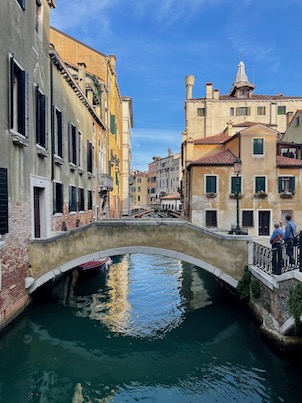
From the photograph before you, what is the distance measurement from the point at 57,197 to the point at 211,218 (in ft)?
36.4

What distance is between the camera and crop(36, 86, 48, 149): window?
33.6 feet

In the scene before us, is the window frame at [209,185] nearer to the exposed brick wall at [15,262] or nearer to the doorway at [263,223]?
the doorway at [263,223]

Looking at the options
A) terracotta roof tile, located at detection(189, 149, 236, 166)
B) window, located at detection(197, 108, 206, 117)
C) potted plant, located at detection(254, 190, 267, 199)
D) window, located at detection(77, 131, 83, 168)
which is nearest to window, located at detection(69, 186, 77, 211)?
window, located at detection(77, 131, 83, 168)

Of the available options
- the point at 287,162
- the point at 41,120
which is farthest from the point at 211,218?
the point at 41,120

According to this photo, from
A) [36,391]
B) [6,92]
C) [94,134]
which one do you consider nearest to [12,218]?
[6,92]

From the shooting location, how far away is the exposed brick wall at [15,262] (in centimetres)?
793

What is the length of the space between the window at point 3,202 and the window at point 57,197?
13.3ft

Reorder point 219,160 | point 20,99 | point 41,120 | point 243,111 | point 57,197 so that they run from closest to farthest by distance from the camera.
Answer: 1. point 20,99
2. point 41,120
3. point 57,197
4. point 219,160
5. point 243,111

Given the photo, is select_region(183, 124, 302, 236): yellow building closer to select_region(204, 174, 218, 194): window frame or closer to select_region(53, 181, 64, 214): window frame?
select_region(204, 174, 218, 194): window frame

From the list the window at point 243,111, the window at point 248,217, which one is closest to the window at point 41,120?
the window at point 248,217

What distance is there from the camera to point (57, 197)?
12398 mm

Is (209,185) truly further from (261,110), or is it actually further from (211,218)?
(261,110)

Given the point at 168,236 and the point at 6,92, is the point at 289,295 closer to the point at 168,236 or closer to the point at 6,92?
the point at 168,236

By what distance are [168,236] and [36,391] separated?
512 centimetres
